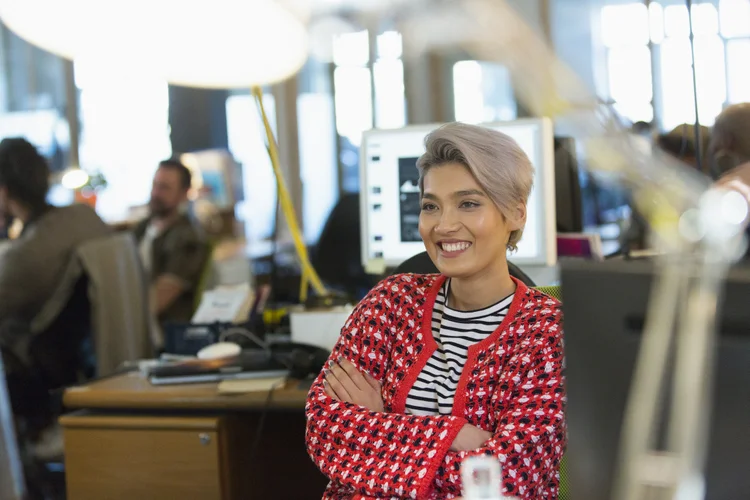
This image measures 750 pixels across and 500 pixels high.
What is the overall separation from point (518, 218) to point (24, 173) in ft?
7.06

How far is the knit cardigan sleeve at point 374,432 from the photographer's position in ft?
4.58

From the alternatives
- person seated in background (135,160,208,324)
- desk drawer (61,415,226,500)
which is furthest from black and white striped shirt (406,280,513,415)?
person seated in background (135,160,208,324)

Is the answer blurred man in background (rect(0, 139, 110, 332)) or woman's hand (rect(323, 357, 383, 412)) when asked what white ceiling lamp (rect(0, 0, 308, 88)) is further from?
blurred man in background (rect(0, 139, 110, 332))

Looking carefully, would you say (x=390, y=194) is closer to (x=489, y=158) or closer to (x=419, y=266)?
(x=419, y=266)

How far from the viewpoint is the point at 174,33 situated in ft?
5.19

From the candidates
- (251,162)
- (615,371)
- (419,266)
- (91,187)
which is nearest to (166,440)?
(419,266)

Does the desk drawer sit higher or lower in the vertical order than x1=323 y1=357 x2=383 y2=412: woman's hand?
lower

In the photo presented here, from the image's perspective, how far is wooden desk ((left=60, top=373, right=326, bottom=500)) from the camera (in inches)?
76.4

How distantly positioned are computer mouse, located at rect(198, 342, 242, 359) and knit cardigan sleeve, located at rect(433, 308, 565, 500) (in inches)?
33.8

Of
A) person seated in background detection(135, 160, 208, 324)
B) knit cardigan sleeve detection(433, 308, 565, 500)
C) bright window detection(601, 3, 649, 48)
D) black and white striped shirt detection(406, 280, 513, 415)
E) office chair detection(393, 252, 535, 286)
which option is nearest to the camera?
knit cardigan sleeve detection(433, 308, 565, 500)

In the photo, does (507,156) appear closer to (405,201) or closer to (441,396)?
(441,396)


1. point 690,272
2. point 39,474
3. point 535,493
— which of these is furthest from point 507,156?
point 39,474

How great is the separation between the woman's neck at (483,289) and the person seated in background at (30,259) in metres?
1.82

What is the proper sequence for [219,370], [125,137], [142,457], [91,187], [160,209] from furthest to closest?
[125,137] < [91,187] < [160,209] < [219,370] < [142,457]
